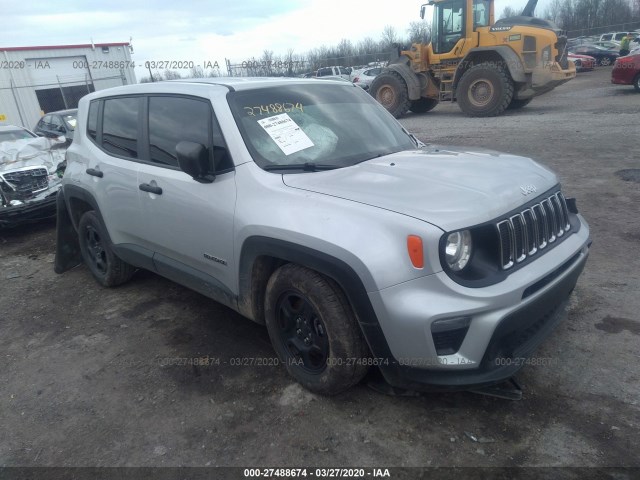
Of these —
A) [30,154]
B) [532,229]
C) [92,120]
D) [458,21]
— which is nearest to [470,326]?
[532,229]

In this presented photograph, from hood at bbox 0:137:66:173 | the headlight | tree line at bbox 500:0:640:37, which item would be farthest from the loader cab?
tree line at bbox 500:0:640:37

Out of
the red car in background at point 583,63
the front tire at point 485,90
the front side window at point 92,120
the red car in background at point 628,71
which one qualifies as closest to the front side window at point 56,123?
the front side window at point 92,120

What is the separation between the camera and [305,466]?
8.24 ft

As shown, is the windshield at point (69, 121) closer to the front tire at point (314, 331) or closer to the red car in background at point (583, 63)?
the front tire at point (314, 331)

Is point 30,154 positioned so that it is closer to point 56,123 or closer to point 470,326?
point 56,123

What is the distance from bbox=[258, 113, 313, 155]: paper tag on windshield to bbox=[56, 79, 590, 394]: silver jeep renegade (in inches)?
0.5

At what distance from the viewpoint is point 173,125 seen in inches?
145

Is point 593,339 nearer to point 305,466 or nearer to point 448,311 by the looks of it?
point 448,311

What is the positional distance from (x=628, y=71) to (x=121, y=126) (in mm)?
16642

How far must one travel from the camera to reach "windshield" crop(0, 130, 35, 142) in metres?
8.39

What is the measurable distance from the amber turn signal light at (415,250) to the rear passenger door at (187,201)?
1271mm

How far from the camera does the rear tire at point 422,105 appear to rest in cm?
1741

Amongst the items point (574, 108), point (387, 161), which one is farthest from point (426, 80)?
point (387, 161)

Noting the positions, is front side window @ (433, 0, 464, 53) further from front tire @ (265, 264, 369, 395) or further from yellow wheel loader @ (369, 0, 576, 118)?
front tire @ (265, 264, 369, 395)
